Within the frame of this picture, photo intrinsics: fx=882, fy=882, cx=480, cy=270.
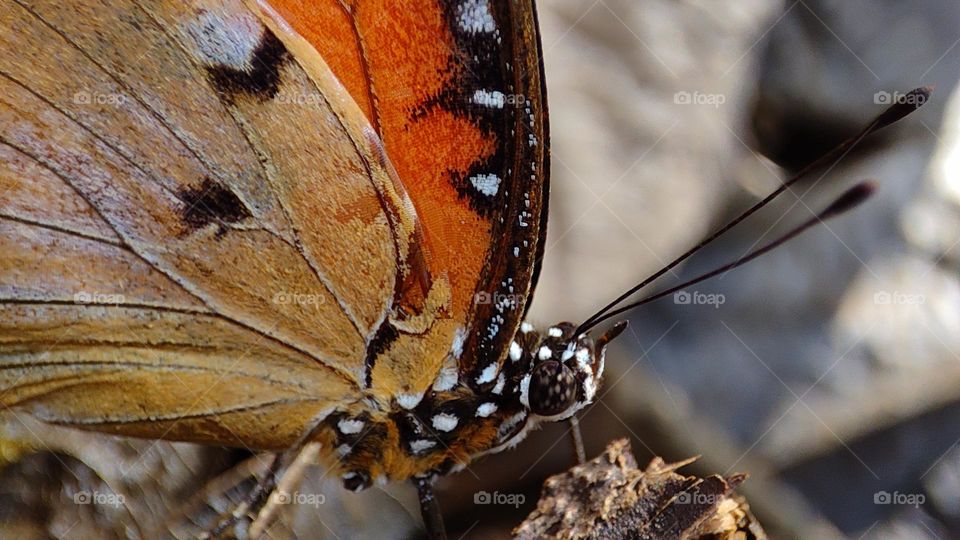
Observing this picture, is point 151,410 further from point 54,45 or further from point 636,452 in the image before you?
point 636,452

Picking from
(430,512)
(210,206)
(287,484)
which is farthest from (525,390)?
(210,206)

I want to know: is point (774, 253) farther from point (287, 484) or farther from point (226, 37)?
point (226, 37)

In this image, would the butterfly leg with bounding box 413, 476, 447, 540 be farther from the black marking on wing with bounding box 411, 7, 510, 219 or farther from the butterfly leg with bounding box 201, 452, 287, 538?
the black marking on wing with bounding box 411, 7, 510, 219

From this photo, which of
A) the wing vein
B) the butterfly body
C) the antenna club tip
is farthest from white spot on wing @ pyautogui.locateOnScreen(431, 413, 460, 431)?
the antenna club tip

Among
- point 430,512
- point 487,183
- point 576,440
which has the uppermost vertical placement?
point 487,183

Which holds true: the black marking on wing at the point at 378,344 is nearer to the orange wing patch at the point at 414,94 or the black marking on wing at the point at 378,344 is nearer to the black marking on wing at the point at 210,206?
the orange wing patch at the point at 414,94

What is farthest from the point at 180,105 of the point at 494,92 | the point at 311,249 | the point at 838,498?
the point at 838,498
